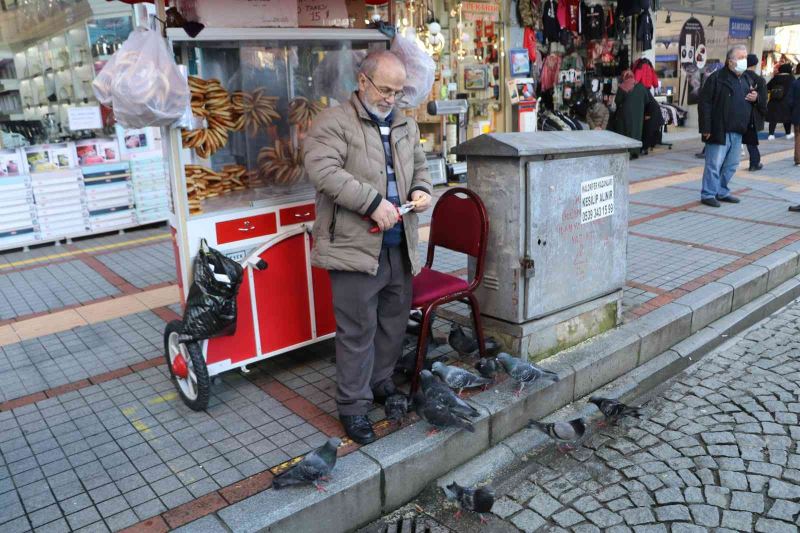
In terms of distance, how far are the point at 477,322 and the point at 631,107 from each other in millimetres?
10933

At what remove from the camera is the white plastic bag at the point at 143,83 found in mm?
3359

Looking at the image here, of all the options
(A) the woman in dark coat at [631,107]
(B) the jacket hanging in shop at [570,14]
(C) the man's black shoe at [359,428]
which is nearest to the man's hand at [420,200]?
(C) the man's black shoe at [359,428]

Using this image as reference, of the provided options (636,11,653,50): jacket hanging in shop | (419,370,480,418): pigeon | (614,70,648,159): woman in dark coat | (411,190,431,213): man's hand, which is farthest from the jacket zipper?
(636,11,653,50): jacket hanging in shop

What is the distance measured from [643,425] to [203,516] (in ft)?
8.68

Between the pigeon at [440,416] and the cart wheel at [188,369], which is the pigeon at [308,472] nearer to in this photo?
the pigeon at [440,416]

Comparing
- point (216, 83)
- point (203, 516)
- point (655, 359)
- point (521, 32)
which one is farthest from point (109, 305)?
point (521, 32)

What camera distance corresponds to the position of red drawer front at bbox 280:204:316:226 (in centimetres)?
418

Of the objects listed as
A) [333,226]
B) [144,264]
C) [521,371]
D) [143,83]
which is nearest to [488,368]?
[521,371]

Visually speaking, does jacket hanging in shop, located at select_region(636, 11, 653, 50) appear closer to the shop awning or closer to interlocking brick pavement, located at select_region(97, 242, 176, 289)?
the shop awning

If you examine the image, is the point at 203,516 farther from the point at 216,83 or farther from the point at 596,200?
the point at 596,200

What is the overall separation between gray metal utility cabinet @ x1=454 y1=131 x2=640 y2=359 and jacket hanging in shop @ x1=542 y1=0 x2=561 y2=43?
31.2 feet

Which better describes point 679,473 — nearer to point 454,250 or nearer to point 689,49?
point 454,250

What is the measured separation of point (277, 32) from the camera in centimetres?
401

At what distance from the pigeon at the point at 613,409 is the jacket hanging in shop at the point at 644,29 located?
43.5 ft
